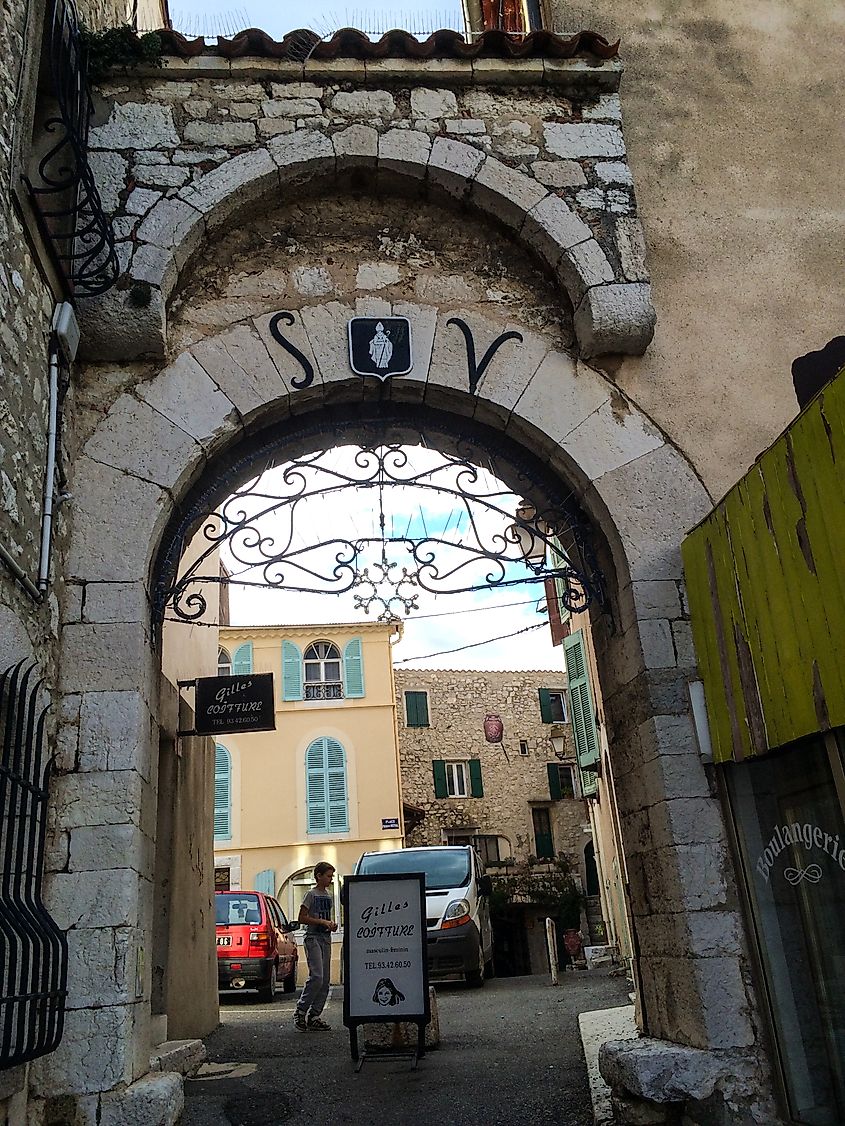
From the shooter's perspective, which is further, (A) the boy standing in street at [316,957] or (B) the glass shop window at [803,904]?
(A) the boy standing in street at [316,957]

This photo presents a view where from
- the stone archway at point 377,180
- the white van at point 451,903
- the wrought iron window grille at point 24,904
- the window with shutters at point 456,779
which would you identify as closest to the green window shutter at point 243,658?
the window with shutters at point 456,779

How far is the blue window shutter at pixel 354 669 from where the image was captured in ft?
65.1

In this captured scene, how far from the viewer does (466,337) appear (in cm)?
493

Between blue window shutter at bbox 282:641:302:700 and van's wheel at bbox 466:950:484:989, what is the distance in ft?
33.1

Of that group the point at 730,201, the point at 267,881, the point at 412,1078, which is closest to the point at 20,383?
the point at 730,201

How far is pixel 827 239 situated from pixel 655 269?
1078mm

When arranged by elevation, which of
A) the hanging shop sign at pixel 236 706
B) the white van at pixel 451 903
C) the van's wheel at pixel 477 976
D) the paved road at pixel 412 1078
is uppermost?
the hanging shop sign at pixel 236 706

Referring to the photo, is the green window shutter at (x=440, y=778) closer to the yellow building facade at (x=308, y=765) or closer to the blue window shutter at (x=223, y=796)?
the yellow building facade at (x=308, y=765)

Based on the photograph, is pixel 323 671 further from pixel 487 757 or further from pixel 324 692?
pixel 487 757

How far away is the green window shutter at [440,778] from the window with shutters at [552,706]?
3.29m

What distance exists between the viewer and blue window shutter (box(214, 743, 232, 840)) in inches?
737

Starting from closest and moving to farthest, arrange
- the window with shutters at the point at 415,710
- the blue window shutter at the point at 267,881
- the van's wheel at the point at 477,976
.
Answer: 1. the van's wheel at the point at 477,976
2. the blue window shutter at the point at 267,881
3. the window with shutters at the point at 415,710

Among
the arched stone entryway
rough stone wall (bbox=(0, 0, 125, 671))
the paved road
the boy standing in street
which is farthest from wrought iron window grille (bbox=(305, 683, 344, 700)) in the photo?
rough stone wall (bbox=(0, 0, 125, 671))

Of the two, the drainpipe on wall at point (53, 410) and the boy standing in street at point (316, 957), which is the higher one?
the drainpipe on wall at point (53, 410)
